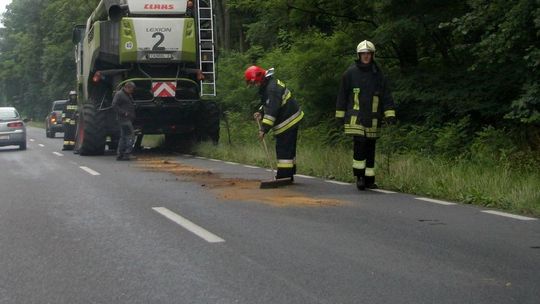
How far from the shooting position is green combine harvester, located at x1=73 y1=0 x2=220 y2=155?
17.5 meters

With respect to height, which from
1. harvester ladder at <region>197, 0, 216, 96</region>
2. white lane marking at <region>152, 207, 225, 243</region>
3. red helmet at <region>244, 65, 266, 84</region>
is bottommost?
white lane marking at <region>152, 207, 225, 243</region>

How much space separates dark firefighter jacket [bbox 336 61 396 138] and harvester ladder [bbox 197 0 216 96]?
810 cm

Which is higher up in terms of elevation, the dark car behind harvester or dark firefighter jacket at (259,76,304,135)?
dark firefighter jacket at (259,76,304,135)

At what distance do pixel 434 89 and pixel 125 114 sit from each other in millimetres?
7049

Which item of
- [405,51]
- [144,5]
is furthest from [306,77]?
[144,5]

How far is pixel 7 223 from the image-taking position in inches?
313

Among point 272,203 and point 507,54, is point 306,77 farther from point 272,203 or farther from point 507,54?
point 272,203

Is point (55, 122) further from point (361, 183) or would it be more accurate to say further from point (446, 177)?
point (446, 177)

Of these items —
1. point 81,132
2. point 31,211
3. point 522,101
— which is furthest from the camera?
point 81,132

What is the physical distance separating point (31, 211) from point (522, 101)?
7.31m

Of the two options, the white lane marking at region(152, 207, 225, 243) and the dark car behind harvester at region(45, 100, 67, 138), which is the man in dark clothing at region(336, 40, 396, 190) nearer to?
the white lane marking at region(152, 207, 225, 243)

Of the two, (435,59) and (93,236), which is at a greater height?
(435,59)

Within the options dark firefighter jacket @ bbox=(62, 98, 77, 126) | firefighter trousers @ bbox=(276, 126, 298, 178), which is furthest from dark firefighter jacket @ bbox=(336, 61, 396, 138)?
dark firefighter jacket @ bbox=(62, 98, 77, 126)

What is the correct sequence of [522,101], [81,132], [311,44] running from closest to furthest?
[522,101], [311,44], [81,132]
